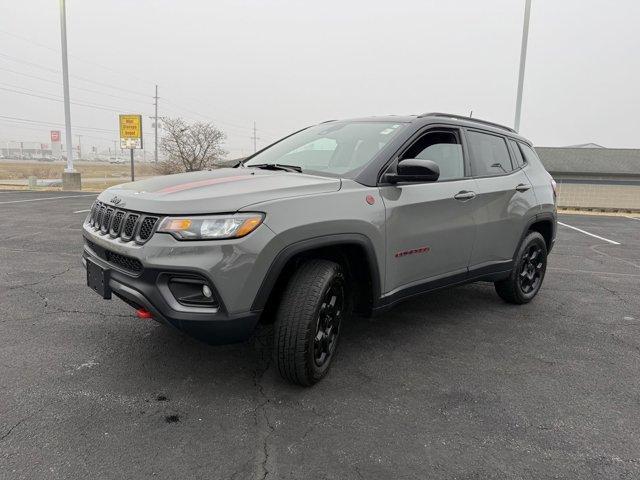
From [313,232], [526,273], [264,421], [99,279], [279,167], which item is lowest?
[264,421]

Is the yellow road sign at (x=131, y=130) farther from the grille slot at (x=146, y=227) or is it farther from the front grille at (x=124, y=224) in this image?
the grille slot at (x=146, y=227)

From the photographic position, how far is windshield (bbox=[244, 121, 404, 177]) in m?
3.48

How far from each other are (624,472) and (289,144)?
10.8ft

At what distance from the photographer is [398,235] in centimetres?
328

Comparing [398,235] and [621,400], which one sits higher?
[398,235]

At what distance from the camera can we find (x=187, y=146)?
27250 millimetres

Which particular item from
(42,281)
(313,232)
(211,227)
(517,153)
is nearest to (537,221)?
(517,153)

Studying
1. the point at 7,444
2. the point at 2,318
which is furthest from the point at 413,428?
the point at 2,318

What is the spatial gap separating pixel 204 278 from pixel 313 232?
686 millimetres

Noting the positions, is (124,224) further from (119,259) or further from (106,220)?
(106,220)

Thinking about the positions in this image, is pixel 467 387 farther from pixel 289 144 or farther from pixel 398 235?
pixel 289 144

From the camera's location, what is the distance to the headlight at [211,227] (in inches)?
99.9

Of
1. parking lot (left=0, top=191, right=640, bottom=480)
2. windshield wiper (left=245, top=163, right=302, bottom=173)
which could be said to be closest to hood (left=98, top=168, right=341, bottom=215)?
windshield wiper (left=245, top=163, right=302, bottom=173)

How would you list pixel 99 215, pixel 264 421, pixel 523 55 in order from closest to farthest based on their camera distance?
pixel 264 421 → pixel 99 215 → pixel 523 55
